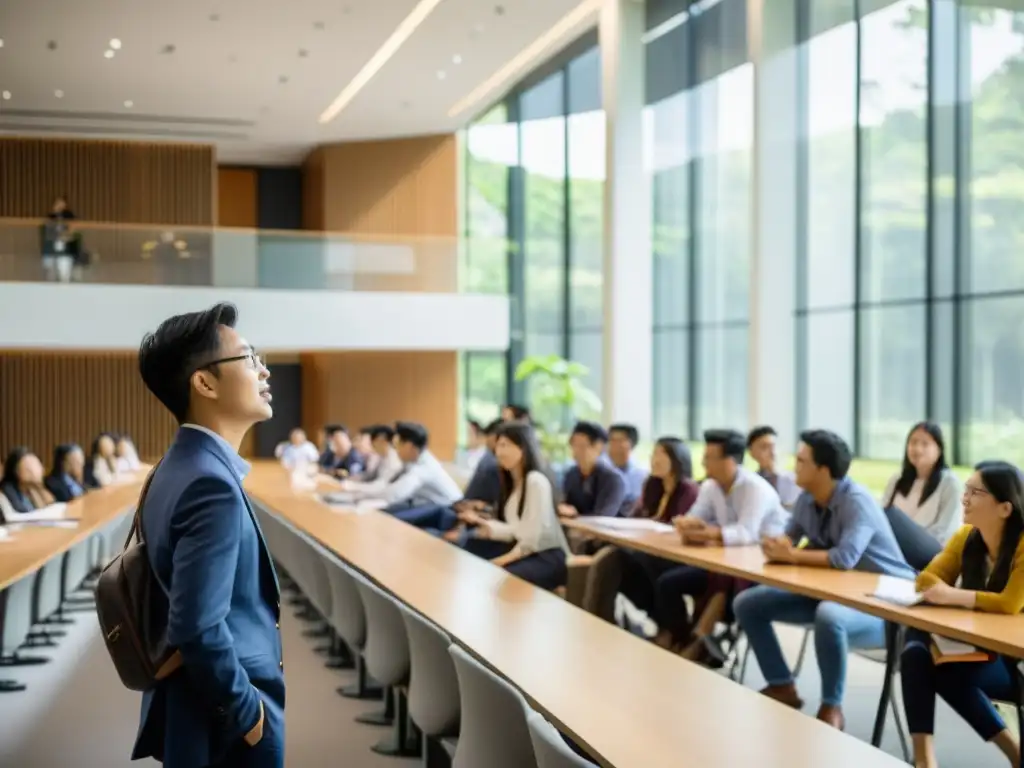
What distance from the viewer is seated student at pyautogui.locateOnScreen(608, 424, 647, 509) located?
8829mm

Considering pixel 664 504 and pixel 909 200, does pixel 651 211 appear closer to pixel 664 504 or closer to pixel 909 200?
pixel 909 200

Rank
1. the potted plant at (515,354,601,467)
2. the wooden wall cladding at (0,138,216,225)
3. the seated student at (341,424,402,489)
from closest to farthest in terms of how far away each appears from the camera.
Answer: the seated student at (341,424,402,489), the potted plant at (515,354,601,467), the wooden wall cladding at (0,138,216,225)

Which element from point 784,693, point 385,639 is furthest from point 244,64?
point 385,639

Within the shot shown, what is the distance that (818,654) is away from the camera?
5258 millimetres

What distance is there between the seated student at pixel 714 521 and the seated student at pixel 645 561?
19cm

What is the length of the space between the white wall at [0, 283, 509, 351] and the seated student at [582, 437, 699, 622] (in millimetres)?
8591

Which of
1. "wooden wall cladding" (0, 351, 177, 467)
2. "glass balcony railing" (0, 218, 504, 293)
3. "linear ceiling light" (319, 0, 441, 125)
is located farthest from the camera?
Result: "wooden wall cladding" (0, 351, 177, 467)

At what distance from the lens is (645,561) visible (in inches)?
287

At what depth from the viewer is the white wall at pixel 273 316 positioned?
50.3ft

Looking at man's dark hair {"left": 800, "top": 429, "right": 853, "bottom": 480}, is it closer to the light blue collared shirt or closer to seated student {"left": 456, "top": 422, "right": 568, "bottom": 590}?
seated student {"left": 456, "top": 422, "right": 568, "bottom": 590}

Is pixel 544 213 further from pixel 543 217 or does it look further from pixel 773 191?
pixel 773 191

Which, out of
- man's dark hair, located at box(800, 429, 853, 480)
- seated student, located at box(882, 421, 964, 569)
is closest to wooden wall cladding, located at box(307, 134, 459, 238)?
seated student, located at box(882, 421, 964, 569)

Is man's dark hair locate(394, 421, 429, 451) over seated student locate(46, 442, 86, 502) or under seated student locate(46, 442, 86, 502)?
over

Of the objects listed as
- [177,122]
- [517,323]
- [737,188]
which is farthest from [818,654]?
[177,122]
